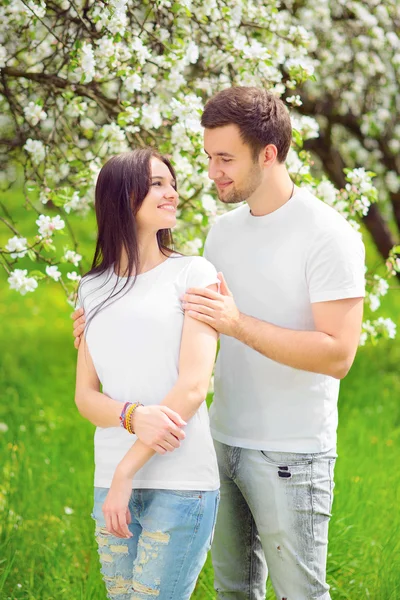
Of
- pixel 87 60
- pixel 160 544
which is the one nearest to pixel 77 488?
pixel 87 60

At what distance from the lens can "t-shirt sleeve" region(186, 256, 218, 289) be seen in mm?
2572

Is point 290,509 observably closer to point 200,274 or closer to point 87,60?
point 200,274

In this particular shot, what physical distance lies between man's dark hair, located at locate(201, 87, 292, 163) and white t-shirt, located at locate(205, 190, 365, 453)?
22cm

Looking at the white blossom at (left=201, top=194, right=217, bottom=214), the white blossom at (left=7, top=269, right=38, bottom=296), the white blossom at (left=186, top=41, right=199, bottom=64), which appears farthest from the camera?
the white blossom at (left=201, top=194, right=217, bottom=214)

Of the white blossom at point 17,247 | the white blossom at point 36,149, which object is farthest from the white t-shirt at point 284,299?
the white blossom at point 36,149

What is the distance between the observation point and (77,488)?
4.99m

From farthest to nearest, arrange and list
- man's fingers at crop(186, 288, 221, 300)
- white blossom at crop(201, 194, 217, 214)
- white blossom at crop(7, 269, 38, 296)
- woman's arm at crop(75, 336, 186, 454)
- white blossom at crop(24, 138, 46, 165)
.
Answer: white blossom at crop(201, 194, 217, 214) < white blossom at crop(24, 138, 46, 165) < white blossom at crop(7, 269, 38, 296) < man's fingers at crop(186, 288, 221, 300) < woman's arm at crop(75, 336, 186, 454)

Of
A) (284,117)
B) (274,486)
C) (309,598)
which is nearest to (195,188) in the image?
(284,117)

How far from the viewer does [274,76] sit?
13.9ft

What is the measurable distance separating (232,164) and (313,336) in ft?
2.12

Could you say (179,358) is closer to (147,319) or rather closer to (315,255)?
(147,319)

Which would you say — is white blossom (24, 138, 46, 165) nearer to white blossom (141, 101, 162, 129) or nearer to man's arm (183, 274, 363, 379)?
white blossom (141, 101, 162, 129)

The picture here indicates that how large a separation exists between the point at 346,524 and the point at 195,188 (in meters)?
1.92

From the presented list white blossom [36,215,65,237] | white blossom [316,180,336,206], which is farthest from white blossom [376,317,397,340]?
white blossom [36,215,65,237]
